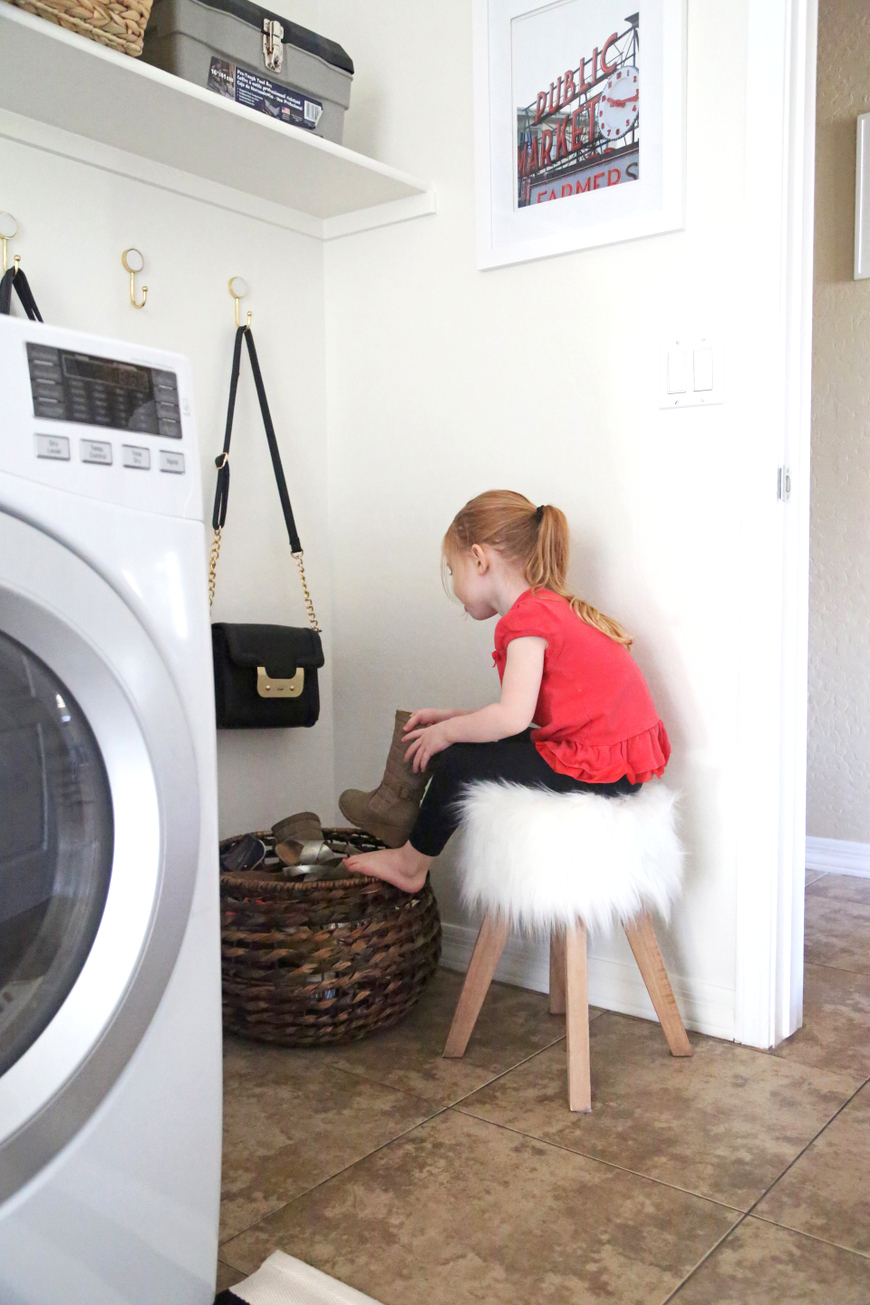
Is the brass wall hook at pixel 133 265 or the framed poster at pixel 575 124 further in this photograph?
the brass wall hook at pixel 133 265

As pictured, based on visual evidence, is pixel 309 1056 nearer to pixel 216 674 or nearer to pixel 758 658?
pixel 216 674

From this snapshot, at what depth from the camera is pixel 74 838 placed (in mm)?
881

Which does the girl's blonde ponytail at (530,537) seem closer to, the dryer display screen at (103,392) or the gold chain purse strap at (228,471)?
the gold chain purse strap at (228,471)

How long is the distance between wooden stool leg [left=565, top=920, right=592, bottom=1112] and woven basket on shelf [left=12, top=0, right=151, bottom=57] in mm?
1344

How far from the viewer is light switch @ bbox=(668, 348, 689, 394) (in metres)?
1.65

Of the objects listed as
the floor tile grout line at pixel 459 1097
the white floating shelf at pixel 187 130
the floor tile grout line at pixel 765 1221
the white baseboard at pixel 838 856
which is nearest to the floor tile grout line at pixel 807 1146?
the floor tile grout line at pixel 765 1221

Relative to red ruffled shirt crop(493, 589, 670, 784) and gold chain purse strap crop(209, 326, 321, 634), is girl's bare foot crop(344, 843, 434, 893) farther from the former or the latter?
gold chain purse strap crop(209, 326, 321, 634)

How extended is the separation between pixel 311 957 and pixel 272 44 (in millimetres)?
1389

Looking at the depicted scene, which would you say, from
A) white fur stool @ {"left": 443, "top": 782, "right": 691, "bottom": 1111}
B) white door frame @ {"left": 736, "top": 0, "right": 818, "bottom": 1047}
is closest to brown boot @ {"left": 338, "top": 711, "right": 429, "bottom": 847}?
white fur stool @ {"left": 443, "top": 782, "right": 691, "bottom": 1111}

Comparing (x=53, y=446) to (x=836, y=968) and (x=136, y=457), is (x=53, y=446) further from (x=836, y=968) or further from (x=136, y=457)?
(x=836, y=968)

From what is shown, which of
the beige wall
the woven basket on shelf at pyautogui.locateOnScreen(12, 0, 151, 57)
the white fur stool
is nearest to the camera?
the woven basket on shelf at pyautogui.locateOnScreen(12, 0, 151, 57)

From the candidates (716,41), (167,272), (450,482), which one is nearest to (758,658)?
(450,482)

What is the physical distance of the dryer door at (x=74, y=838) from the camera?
84 centimetres

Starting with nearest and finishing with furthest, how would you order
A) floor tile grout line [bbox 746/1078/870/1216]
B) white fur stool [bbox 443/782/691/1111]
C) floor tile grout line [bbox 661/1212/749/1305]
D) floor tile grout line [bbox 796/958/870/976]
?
floor tile grout line [bbox 661/1212/749/1305] < floor tile grout line [bbox 746/1078/870/1216] < white fur stool [bbox 443/782/691/1111] < floor tile grout line [bbox 796/958/870/976]
